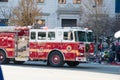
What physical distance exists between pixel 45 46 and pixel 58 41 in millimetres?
878

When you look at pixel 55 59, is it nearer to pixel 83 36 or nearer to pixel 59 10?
pixel 83 36

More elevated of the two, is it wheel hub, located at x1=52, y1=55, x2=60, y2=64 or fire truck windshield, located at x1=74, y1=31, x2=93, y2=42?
fire truck windshield, located at x1=74, y1=31, x2=93, y2=42

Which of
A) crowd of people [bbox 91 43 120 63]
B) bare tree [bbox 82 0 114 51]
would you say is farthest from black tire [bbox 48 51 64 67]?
bare tree [bbox 82 0 114 51]

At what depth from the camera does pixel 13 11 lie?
4506cm

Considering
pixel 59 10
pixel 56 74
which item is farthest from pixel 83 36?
pixel 59 10

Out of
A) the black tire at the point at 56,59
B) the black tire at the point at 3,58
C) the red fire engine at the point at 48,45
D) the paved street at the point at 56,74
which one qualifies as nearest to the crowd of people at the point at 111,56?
the red fire engine at the point at 48,45

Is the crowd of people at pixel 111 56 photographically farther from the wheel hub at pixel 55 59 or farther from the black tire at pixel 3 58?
the black tire at pixel 3 58

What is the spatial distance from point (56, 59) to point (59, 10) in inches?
958

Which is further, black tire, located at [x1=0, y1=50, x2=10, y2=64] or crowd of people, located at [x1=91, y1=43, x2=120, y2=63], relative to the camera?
crowd of people, located at [x1=91, y1=43, x2=120, y2=63]

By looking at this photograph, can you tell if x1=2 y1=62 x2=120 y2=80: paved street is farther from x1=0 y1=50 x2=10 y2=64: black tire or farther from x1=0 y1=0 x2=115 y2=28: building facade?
x1=0 y1=0 x2=115 y2=28: building facade

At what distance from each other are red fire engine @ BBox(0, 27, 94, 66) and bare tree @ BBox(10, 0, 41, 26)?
16.8 meters

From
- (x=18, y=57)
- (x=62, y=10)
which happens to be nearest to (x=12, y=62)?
(x=18, y=57)

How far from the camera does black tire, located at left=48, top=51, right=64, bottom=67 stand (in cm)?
2412

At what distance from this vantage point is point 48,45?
80.0 ft
